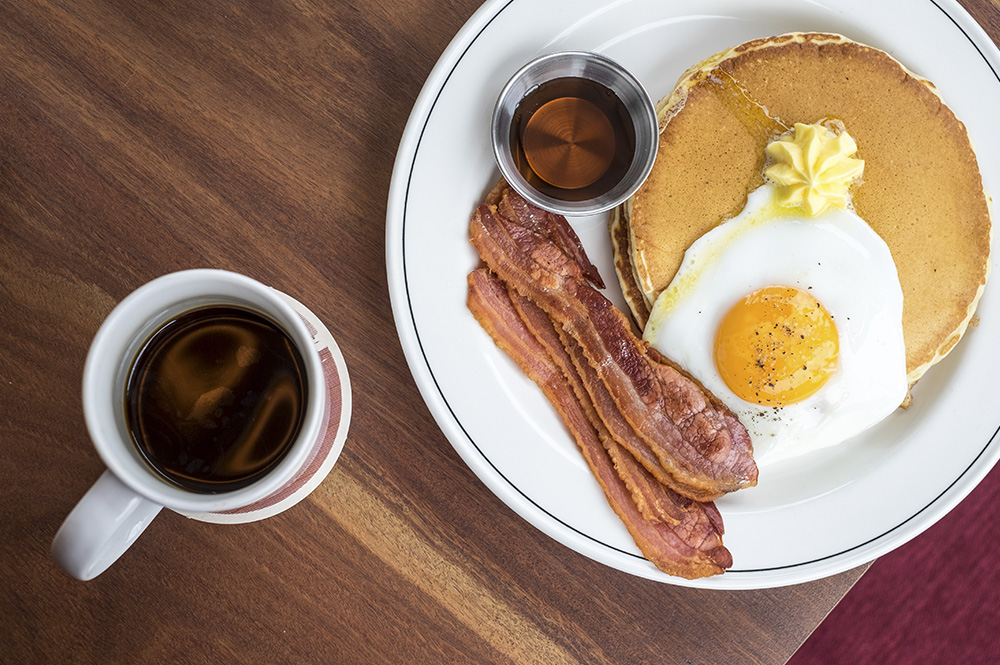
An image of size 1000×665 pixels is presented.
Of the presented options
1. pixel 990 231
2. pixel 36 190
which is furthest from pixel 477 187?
pixel 990 231

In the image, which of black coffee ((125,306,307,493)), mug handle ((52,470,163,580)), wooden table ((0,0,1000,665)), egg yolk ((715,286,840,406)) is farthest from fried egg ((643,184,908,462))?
mug handle ((52,470,163,580))

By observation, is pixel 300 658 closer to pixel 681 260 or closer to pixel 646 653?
pixel 646 653

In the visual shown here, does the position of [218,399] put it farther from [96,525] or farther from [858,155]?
[858,155]

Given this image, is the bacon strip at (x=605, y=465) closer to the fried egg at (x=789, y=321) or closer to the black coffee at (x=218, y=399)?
the fried egg at (x=789, y=321)

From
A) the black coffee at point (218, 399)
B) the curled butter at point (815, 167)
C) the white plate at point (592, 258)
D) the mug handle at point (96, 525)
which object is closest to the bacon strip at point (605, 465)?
the white plate at point (592, 258)

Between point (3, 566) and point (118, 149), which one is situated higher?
point (118, 149)

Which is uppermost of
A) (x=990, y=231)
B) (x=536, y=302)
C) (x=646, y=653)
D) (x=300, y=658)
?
(x=990, y=231)

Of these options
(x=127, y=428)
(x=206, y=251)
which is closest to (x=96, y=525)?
(x=127, y=428)
